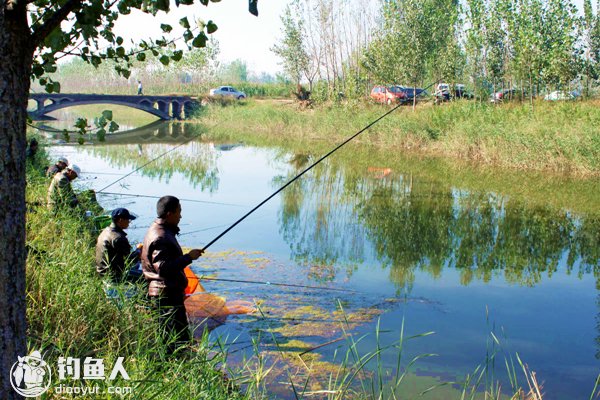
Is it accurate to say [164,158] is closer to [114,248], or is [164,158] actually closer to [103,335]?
[114,248]

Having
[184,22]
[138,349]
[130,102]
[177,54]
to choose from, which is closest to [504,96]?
[130,102]

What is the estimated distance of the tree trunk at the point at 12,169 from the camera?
7.04 feet

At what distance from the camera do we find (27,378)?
107 inches

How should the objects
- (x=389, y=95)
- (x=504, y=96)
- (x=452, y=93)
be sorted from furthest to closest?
(x=389, y=95), (x=452, y=93), (x=504, y=96)

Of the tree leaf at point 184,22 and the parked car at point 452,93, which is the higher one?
the parked car at point 452,93

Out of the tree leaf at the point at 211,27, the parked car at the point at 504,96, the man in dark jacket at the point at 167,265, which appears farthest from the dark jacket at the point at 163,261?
the parked car at the point at 504,96

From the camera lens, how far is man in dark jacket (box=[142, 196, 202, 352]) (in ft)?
15.1

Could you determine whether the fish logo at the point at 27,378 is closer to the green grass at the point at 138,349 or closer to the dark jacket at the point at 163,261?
the green grass at the point at 138,349

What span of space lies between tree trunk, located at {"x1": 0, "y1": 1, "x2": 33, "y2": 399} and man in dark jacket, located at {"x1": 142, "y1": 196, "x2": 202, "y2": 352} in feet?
7.13

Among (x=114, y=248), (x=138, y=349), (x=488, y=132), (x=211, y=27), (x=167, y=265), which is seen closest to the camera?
(x=211, y=27)

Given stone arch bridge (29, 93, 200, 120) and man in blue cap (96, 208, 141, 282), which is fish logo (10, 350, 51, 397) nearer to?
man in blue cap (96, 208, 141, 282)

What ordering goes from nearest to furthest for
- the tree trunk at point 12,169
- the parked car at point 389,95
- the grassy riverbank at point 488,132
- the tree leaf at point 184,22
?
the tree trunk at point 12,169
the tree leaf at point 184,22
the grassy riverbank at point 488,132
the parked car at point 389,95

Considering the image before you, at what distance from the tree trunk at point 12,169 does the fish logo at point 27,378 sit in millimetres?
135

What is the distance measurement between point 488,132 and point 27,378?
61.4 feet
